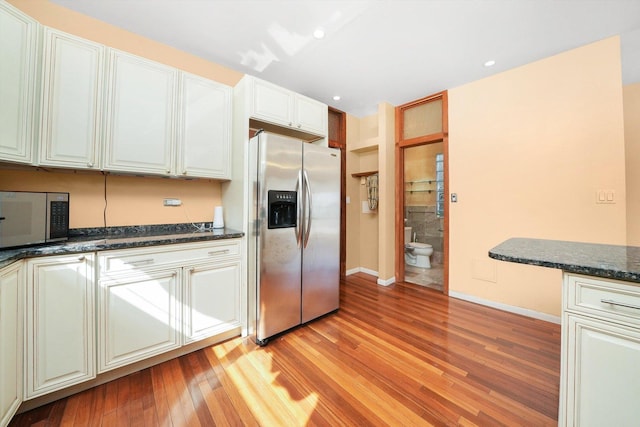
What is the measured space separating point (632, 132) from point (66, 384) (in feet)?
18.0

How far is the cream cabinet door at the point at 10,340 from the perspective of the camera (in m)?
1.10

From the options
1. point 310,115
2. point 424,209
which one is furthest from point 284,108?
point 424,209

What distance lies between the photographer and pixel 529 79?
8.07ft

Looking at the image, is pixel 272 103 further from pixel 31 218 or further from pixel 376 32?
pixel 31 218

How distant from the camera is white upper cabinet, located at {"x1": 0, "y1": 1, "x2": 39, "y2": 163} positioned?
1.34m

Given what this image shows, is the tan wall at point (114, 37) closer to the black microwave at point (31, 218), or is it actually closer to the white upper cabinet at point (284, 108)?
the white upper cabinet at point (284, 108)

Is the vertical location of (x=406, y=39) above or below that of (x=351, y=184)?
above

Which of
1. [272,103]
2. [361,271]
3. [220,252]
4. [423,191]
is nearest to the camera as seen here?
[220,252]

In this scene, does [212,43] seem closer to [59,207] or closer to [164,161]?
[164,161]

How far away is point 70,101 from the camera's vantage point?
1.60m

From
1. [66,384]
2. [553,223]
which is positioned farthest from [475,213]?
[66,384]

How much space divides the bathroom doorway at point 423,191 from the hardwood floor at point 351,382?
4.03 feet

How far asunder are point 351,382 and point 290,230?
1212mm

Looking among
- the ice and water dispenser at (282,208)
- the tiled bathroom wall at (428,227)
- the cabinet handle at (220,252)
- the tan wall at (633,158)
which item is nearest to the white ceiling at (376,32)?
the tan wall at (633,158)
